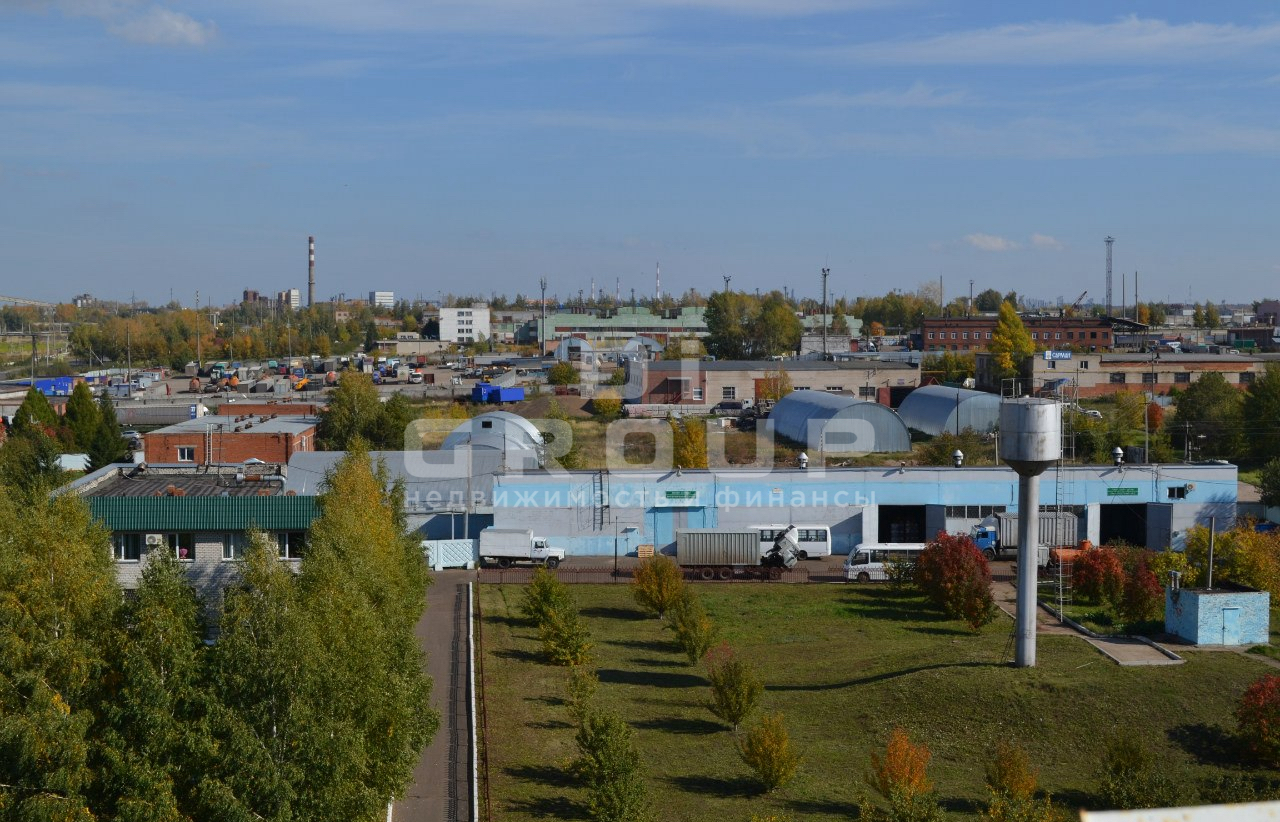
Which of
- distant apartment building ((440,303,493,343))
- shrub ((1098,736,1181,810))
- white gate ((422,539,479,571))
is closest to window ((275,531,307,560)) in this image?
white gate ((422,539,479,571))

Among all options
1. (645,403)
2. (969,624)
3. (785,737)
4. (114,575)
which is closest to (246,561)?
(114,575)

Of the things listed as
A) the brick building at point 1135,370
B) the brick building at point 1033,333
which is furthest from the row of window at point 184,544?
the brick building at point 1033,333

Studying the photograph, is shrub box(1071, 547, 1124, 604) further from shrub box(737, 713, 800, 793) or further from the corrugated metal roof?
the corrugated metal roof

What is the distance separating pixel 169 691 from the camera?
10664 mm

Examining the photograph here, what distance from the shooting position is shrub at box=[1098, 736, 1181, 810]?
1292cm

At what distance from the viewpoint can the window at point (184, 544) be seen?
20.5 metres

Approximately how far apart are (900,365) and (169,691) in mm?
50767

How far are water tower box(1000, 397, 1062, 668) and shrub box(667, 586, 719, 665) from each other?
518cm

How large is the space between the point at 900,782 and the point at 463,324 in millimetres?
113788

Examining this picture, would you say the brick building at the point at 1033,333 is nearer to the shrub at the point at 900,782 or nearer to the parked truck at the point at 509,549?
the parked truck at the point at 509,549

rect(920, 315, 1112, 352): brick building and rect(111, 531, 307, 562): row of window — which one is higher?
rect(920, 315, 1112, 352): brick building

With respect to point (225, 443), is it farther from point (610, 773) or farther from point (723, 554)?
point (610, 773)

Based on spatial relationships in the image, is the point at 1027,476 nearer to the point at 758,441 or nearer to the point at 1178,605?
the point at 1178,605

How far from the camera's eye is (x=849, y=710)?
699 inches
